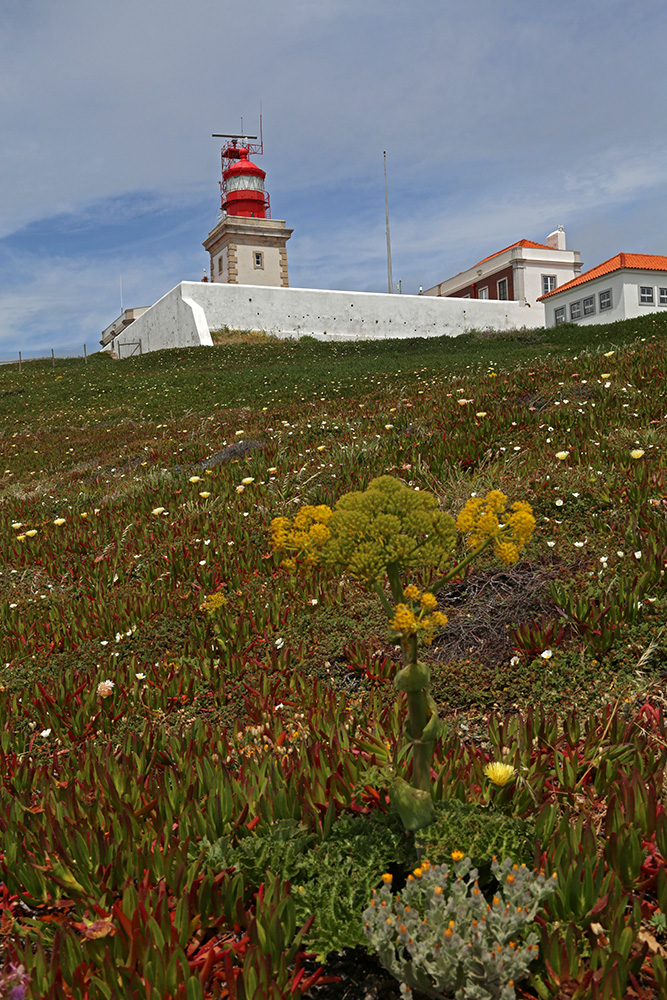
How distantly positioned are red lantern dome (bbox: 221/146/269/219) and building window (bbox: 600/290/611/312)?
86.4 ft

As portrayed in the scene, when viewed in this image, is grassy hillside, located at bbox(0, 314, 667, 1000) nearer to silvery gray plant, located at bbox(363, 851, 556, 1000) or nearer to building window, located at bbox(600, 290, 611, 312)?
silvery gray plant, located at bbox(363, 851, 556, 1000)

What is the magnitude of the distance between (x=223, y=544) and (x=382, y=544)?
392cm

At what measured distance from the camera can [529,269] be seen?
52.0 metres

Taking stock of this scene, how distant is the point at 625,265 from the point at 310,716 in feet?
154

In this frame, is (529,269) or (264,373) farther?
(529,269)

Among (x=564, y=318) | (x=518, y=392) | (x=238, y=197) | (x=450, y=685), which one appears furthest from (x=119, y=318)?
(x=450, y=685)

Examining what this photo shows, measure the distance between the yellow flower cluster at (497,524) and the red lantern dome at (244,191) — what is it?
56.1 m

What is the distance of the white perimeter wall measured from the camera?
37.5 metres

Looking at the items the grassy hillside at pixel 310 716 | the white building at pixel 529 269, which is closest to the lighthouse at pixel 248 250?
the white building at pixel 529 269

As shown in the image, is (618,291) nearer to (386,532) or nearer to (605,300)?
(605,300)

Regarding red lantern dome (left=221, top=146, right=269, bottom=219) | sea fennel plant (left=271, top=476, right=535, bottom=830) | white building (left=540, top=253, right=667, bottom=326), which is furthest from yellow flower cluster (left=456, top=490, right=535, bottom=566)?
red lantern dome (left=221, top=146, right=269, bottom=219)

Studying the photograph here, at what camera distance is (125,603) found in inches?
187

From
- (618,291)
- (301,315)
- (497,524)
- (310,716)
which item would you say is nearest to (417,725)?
(497,524)

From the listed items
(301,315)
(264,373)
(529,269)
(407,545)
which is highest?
(529,269)
